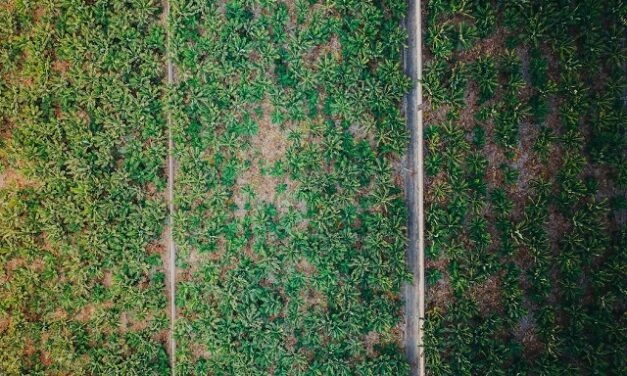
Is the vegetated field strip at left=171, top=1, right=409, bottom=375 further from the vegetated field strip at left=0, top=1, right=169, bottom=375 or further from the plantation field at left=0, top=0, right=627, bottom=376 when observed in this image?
the vegetated field strip at left=0, top=1, right=169, bottom=375

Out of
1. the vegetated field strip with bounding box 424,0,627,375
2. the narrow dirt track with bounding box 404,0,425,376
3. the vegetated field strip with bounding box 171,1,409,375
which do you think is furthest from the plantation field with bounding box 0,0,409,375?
the vegetated field strip with bounding box 424,0,627,375

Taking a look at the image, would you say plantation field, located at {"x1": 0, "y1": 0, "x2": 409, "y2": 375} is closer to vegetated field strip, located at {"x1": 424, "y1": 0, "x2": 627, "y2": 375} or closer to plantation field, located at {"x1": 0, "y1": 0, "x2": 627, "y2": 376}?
plantation field, located at {"x1": 0, "y1": 0, "x2": 627, "y2": 376}

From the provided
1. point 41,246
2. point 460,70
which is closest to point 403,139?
point 460,70

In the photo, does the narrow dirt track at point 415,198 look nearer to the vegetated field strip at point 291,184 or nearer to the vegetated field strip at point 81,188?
the vegetated field strip at point 291,184

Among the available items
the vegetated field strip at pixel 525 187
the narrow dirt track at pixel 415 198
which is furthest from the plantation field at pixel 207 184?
the vegetated field strip at pixel 525 187

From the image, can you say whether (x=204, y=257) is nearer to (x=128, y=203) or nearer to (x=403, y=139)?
(x=128, y=203)

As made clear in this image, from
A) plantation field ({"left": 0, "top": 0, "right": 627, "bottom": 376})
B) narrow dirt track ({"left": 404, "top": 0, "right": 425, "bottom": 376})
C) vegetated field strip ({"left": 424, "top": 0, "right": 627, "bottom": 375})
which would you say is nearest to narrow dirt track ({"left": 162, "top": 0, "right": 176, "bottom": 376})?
plantation field ({"left": 0, "top": 0, "right": 627, "bottom": 376})
